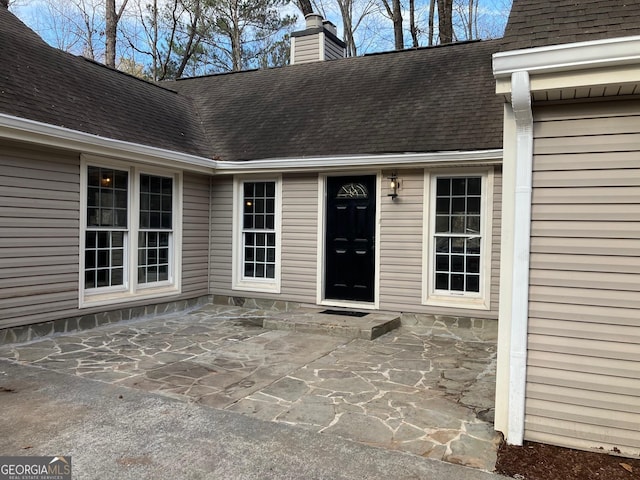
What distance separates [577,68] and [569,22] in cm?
43

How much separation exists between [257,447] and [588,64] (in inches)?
121

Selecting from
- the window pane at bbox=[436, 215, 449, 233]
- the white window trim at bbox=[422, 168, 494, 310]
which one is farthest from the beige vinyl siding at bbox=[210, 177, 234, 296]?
the window pane at bbox=[436, 215, 449, 233]

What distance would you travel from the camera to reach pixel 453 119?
6.83m

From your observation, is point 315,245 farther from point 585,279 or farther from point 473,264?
point 585,279

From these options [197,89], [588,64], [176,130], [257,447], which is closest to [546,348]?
[588,64]

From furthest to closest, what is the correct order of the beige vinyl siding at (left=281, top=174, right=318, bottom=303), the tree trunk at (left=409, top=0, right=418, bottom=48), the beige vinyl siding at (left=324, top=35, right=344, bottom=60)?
the tree trunk at (left=409, top=0, right=418, bottom=48)
the beige vinyl siding at (left=324, top=35, right=344, bottom=60)
the beige vinyl siding at (left=281, top=174, right=318, bottom=303)

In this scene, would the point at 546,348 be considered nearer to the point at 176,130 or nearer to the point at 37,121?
the point at 37,121

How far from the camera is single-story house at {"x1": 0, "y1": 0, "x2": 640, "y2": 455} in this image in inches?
114

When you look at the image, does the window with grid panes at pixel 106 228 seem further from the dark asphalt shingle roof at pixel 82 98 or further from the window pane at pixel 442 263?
the window pane at pixel 442 263

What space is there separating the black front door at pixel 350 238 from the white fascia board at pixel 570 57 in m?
4.25

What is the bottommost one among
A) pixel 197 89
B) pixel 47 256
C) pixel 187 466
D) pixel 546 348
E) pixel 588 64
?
pixel 187 466

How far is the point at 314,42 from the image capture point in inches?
417

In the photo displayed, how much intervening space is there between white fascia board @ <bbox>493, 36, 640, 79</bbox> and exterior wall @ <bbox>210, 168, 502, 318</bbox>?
360 cm

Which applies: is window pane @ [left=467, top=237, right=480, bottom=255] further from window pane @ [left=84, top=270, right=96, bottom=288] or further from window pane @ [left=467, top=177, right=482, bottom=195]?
window pane @ [left=84, top=270, right=96, bottom=288]
